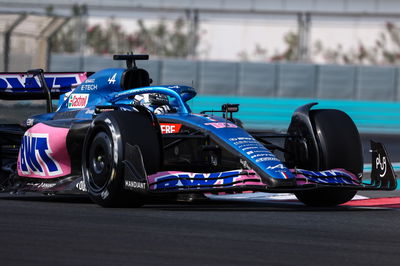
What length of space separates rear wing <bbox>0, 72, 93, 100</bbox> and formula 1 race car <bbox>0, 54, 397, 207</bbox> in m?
0.66

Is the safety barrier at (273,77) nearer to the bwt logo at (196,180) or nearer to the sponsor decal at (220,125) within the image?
the sponsor decal at (220,125)

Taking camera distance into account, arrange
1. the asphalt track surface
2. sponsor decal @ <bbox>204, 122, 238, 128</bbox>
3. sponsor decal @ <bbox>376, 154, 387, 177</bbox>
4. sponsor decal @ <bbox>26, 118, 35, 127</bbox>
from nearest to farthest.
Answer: the asphalt track surface → sponsor decal @ <bbox>204, 122, 238, 128</bbox> → sponsor decal @ <bbox>376, 154, 387, 177</bbox> → sponsor decal @ <bbox>26, 118, 35, 127</bbox>

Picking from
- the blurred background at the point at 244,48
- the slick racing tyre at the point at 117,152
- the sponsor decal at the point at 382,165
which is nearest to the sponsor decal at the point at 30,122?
the slick racing tyre at the point at 117,152

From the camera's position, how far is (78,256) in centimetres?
603

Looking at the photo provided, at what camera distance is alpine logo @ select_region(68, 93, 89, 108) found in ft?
35.2

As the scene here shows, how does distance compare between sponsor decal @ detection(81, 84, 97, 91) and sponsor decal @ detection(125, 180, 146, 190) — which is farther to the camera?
sponsor decal @ detection(81, 84, 97, 91)

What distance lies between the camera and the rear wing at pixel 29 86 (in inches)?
464

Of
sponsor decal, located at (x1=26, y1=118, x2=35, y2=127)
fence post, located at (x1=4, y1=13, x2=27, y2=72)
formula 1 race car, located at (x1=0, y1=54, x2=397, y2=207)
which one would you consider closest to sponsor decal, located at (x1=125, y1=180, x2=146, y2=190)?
formula 1 race car, located at (x1=0, y1=54, x2=397, y2=207)

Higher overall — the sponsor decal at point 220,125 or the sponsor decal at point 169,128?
the sponsor decal at point 220,125

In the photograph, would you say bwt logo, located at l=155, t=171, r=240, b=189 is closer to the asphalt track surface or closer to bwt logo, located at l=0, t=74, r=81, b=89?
the asphalt track surface

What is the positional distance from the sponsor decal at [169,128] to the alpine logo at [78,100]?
1299 millimetres

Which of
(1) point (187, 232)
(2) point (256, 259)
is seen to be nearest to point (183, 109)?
(1) point (187, 232)

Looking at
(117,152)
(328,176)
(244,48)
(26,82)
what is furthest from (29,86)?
(244,48)

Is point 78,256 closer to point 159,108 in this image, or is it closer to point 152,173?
point 152,173
